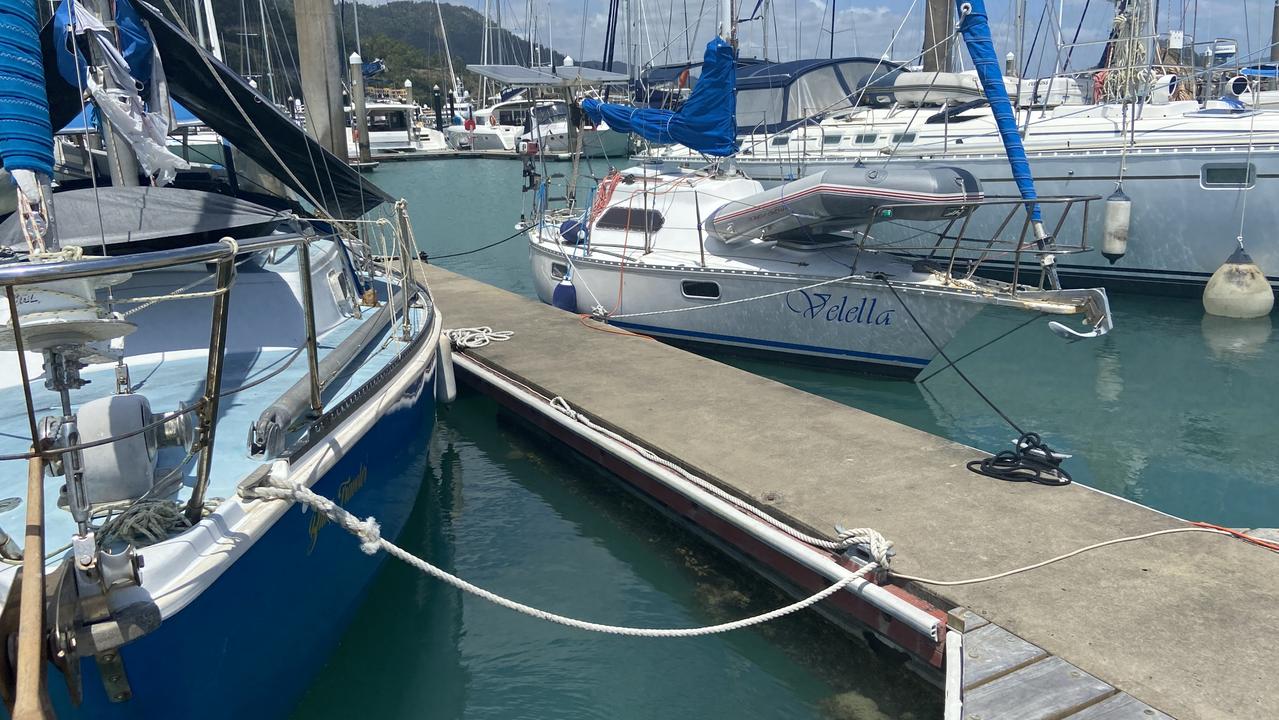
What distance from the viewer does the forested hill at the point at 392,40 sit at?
2030 cm

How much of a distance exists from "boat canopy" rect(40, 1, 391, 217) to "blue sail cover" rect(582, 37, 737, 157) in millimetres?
5863

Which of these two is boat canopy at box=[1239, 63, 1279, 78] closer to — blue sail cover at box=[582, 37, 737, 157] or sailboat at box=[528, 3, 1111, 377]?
sailboat at box=[528, 3, 1111, 377]

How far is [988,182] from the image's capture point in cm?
1521

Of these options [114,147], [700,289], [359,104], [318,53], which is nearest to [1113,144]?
[700,289]

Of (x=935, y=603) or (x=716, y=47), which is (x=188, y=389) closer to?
(x=935, y=603)

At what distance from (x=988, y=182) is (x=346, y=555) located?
44.2 ft

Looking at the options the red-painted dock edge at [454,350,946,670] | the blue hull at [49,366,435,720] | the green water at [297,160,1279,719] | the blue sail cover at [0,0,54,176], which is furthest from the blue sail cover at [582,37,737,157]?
the blue sail cover at [0,0,54,176]

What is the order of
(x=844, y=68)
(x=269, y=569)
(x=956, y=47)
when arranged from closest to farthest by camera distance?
(x=269, y=569)
(x=844, y=68)
(x=956, y=47)

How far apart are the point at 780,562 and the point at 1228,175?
38.3 feet

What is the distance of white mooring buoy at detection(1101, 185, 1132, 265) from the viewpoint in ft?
44.5

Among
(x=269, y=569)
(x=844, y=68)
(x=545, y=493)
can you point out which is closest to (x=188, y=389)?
(x=269, y=569)

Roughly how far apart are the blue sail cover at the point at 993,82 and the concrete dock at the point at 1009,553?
364 cm

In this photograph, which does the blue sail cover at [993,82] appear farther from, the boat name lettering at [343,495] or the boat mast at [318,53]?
the boat mast at [318,53]

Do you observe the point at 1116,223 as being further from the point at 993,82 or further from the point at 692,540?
the point at 692,540
